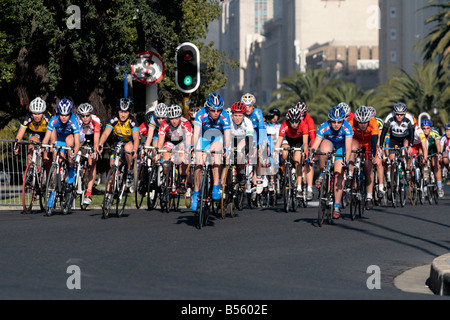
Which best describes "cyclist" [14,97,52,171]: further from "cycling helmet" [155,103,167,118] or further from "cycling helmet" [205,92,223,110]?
"cycling helmet" [205,92,223,110]

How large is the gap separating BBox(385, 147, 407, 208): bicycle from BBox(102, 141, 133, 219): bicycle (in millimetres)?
5996

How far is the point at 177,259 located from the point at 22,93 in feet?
48.1

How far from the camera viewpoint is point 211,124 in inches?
557

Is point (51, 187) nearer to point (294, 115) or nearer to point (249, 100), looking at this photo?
point (249, 100)

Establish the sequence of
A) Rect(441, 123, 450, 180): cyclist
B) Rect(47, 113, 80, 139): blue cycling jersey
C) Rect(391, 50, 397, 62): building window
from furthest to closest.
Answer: Rect(391, 50, 397, 62): building window
Rect(441, 123, 450, 180): cyclist
Rect(47, 113, 80, 139): blue cycling jersey

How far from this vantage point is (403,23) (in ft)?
393

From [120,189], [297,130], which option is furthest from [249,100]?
[120,189]

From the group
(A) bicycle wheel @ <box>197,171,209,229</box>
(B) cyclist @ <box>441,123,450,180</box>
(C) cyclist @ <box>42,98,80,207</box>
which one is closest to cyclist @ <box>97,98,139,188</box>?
(C) cyclist @ <box>42,98,80,207</box>

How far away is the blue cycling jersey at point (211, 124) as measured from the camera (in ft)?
46.1

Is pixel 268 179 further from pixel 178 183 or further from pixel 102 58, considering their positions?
pixel 102 58

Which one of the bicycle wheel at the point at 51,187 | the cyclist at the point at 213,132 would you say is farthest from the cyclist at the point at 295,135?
the bicycle wheel at the point at 51,187

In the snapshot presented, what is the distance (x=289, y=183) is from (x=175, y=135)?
2169 millimetres

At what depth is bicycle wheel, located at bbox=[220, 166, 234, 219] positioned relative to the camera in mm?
14789
